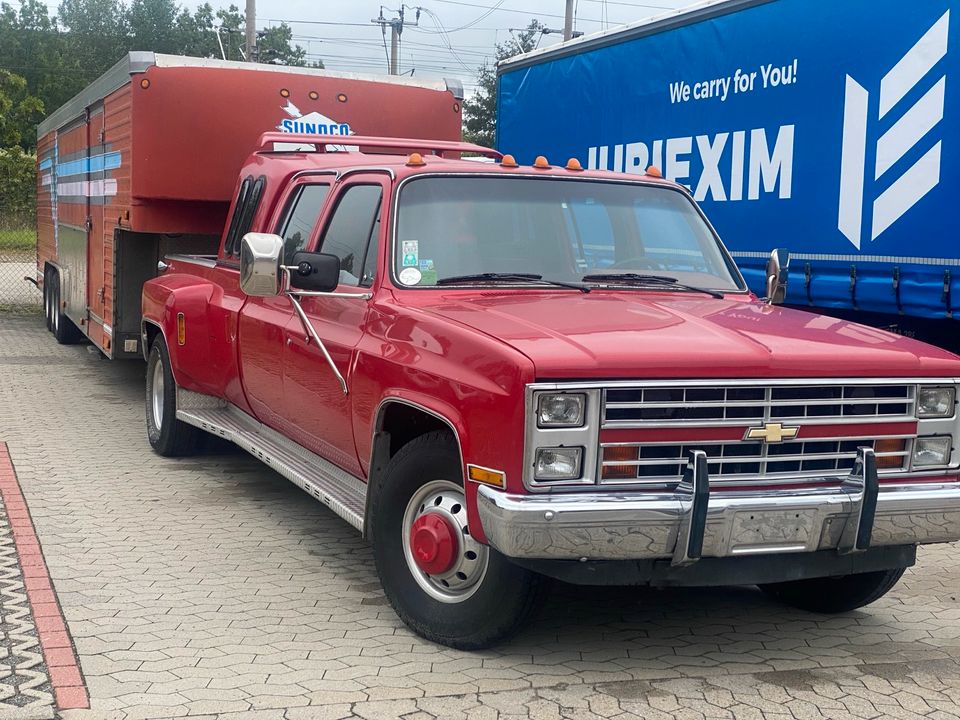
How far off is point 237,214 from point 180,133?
7.28 ft

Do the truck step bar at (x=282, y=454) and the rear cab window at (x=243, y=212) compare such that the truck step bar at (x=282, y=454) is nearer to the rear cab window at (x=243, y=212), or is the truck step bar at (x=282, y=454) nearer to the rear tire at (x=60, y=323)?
the rear cab window at (x=243, y=212)

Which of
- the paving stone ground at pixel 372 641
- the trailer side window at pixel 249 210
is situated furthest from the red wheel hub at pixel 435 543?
the trailer side window at pixel 249 210

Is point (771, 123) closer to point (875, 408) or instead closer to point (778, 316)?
point (778, 316)

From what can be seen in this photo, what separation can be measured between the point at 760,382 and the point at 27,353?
474 inches

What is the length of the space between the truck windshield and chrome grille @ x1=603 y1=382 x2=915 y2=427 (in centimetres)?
135

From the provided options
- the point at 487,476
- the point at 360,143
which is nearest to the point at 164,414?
the point at 360,143

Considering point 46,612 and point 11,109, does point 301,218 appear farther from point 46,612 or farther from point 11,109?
point 11,109

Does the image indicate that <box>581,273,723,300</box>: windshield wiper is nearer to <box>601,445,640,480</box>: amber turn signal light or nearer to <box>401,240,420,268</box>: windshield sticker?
<box>401,240,420,268</box>: windshield sticker

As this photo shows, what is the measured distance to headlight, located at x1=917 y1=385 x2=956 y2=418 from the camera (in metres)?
4.80

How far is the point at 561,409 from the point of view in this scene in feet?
14.0

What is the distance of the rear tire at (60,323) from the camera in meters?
15.3

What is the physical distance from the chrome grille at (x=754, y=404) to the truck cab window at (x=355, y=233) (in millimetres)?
1777

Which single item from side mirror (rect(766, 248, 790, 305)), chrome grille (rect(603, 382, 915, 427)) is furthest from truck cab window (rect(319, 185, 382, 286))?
side mirror (rect(766, 248, 790, 305))

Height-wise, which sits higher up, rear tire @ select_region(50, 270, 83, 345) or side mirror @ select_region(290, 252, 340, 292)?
side mirror @ select_region(290, 252, 340, 292)
